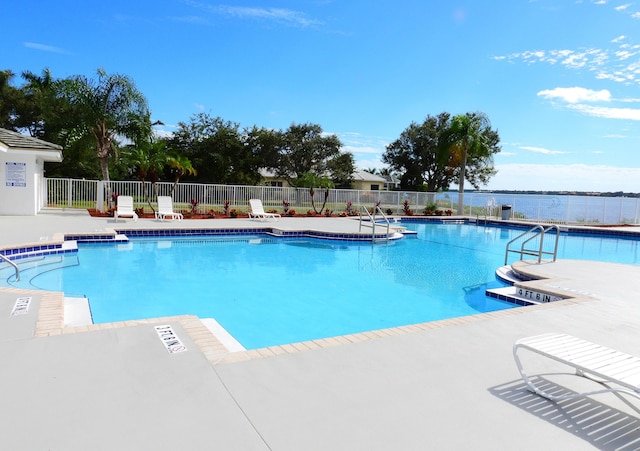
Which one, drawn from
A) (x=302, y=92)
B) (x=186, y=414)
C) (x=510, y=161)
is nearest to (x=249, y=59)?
(x=302, y=92)

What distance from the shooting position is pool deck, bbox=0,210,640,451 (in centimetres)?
231

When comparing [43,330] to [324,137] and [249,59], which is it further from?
[324,137]

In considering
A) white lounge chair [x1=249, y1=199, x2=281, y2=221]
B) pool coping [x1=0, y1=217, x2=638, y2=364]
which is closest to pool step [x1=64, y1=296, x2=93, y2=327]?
pool coping [x1=0, y1=217, x2=638, y2=364]

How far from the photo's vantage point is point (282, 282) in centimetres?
828

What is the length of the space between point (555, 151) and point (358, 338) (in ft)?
114

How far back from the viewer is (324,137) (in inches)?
1412

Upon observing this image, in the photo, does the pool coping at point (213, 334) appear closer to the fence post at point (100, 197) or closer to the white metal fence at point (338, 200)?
the fence post at point (100, 197)

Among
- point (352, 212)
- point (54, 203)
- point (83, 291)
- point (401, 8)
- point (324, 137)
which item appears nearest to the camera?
point (83, 291)

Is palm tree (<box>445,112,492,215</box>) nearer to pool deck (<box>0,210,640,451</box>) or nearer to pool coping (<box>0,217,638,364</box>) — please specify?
pool coping (<box>0,217,638,364</box>)

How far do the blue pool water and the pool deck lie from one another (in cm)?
188

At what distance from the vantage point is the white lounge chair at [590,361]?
2.52m

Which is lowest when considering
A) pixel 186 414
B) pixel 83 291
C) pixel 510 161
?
pixel 83 291

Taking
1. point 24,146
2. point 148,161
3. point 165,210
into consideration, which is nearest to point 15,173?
point 24,146

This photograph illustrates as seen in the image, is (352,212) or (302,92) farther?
(302,92)
